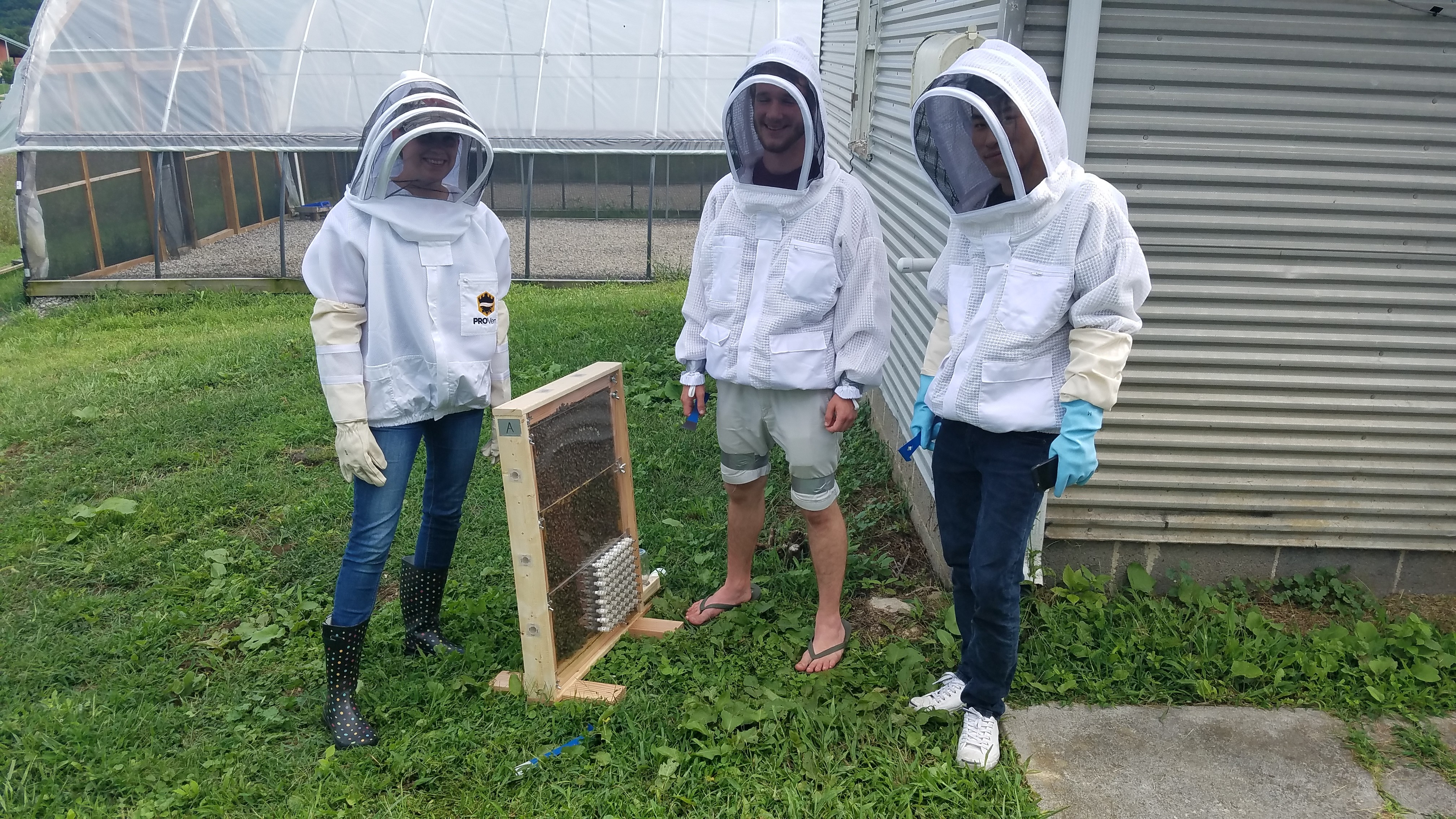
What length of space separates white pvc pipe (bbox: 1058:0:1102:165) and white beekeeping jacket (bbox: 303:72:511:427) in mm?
1985

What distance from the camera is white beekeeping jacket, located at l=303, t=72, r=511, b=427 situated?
120 inches

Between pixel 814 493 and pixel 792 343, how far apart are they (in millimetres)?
552

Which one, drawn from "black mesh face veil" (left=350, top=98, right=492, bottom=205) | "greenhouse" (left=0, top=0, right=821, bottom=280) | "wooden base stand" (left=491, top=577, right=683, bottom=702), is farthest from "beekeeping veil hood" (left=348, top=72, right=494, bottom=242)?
"greenhouse" (left=0, top=0, right=821, bottom=280)

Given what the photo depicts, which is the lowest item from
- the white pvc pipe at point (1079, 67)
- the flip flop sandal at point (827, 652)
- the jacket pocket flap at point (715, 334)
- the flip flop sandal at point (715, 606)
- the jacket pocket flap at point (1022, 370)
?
the flip flop sandal at point (715, 606)

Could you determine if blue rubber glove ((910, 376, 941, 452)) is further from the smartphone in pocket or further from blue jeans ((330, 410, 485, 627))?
blue jeans ((330, 410, 485, 627))

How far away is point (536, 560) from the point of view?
3277 millimetres

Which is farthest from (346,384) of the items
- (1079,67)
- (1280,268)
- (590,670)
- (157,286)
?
(157,286)

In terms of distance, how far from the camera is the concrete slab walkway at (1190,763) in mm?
2795

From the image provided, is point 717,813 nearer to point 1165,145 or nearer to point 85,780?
point 85,780

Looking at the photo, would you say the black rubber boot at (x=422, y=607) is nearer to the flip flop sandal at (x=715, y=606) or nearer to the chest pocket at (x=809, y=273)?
the flip flop sandal at (x=715, y=606)

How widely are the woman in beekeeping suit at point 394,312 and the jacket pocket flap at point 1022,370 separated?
1649mm

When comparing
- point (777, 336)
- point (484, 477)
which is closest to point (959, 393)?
point (777, 336)

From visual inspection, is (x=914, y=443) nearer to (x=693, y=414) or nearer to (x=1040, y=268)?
(x=1040, y=268)

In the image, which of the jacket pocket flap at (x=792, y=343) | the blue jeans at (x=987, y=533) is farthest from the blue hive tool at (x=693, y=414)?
the blue jeans at (x=987, y=533)
